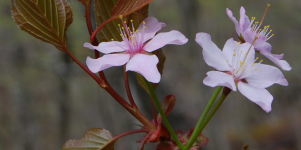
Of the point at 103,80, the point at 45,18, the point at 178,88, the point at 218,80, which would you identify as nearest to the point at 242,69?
the point at 218,80

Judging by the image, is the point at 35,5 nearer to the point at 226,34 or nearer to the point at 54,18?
the point at 54,18

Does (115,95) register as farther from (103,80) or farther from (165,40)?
(165,40)

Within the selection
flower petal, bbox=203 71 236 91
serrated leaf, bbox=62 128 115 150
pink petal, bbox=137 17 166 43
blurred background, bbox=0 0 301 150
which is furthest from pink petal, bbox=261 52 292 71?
blurred background, bbox=0 0 301 150

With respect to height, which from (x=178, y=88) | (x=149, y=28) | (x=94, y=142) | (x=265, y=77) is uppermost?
(x=149, y=28)

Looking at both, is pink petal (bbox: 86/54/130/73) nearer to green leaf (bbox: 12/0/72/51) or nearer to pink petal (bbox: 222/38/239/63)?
green leaf (bbox: 12/0/72/51)

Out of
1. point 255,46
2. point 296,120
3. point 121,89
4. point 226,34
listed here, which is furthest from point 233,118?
point 255,46

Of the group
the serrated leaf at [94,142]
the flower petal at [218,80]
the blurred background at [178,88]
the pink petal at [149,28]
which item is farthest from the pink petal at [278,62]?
the blurred background at [178,88]
